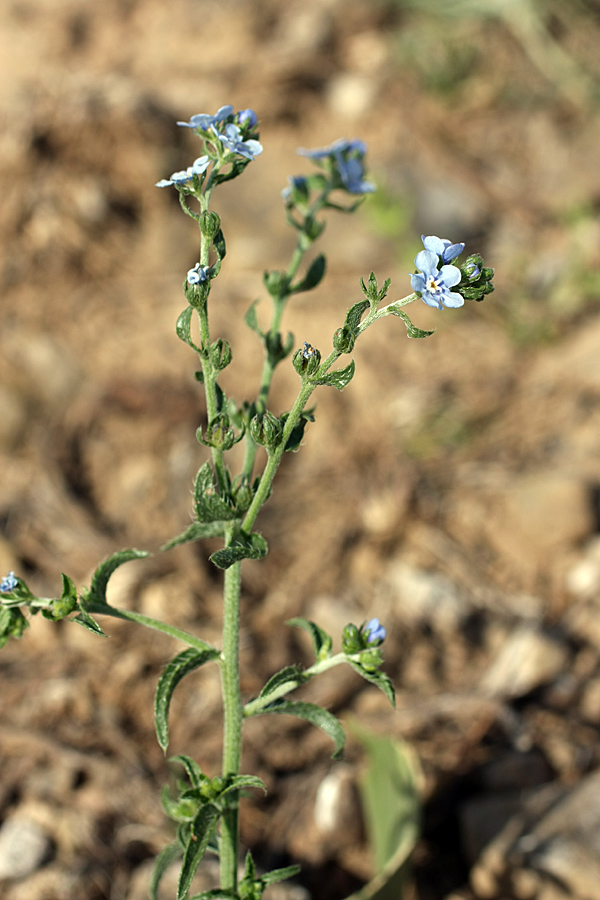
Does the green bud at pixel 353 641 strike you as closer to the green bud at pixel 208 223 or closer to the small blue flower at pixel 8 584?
the small blue flower at pixel 8 584

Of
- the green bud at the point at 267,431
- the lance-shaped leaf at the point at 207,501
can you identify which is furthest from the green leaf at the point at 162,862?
the green bud at the point at 267,431

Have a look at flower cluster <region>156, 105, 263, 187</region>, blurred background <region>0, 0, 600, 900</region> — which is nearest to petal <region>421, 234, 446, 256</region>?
flower cluster <region>156, 105, 263, 187</region>

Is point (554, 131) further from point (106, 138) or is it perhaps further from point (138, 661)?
point (138, 661)

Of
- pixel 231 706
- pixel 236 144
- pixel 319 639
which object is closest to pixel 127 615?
pixel 231 706

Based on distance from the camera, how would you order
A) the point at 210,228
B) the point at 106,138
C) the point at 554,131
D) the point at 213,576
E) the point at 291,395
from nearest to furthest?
the point at 210,228 → the point at 213,576 → the point at 291,395 → the point at 106,138 → the point at 554,131

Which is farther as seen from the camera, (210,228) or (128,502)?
(128,502)

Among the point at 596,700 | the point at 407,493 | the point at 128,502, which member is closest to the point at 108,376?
the point at 128,502

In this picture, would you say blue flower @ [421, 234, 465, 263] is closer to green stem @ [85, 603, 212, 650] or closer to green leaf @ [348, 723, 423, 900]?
green stem @ [85, 603, 212, 650]
